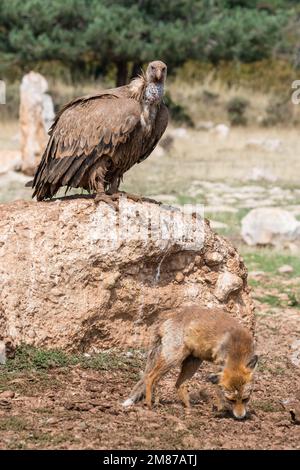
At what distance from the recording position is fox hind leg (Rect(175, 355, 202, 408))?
6.23 m

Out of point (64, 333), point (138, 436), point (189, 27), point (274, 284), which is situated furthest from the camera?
point (189, 27)

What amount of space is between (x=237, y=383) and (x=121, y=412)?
82 centimetres

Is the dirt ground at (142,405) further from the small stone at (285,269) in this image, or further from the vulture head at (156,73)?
the vulture head at (156,73)

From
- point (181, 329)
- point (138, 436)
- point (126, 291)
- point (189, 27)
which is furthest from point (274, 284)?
point (189, 27)

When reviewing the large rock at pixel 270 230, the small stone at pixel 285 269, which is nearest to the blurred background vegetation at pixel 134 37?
the large rock at pixel 270 230

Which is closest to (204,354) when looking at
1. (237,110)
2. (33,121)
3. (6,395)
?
(6,395)

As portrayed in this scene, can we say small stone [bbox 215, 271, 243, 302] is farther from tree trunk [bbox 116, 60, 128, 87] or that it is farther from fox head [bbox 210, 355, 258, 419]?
tree trunk [bbox 116, 60, 128, 87]

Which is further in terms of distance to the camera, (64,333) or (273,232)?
(273,232)

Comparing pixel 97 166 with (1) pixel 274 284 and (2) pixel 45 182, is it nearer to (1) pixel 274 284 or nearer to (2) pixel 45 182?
(2) pixel 45 182

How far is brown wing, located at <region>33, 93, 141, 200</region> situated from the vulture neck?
0.28ft

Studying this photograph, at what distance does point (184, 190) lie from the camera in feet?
59.4

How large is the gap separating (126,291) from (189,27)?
847 inches

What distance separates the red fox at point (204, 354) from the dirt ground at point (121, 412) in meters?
0.14

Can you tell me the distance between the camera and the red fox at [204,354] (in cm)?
588
